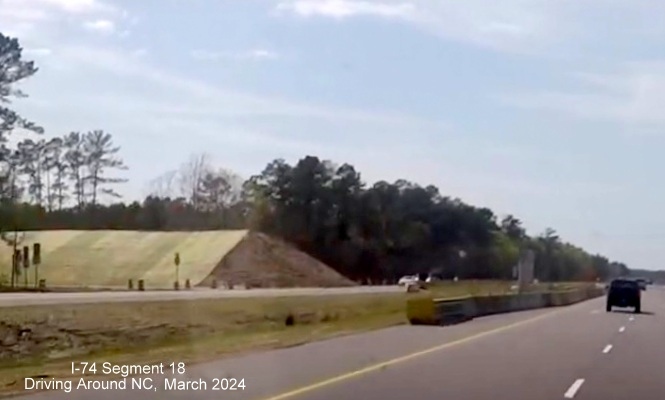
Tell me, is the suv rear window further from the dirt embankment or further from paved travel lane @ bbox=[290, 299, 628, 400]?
the dirt embankment

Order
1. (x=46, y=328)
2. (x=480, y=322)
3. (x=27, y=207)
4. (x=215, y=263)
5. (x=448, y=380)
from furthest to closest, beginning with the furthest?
(x=215, y=263)
(x=27, y=207)
(x=480, y=322)
(x=46, y=328)
(x=448, y=380)

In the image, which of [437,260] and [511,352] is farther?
[437,260]

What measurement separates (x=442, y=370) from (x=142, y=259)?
73.8 meters

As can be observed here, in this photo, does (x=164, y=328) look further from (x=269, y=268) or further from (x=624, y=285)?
(x=269, y=268)

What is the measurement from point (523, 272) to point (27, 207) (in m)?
36.0

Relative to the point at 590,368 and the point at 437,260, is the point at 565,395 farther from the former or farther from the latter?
the point at 437,260

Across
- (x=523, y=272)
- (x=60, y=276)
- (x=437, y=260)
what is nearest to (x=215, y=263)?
(x=60, y=276)

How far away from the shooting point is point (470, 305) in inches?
2019

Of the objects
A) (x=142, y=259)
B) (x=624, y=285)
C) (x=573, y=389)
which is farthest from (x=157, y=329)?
(x=142, y=259)

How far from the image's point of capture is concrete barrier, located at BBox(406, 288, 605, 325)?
4375cm

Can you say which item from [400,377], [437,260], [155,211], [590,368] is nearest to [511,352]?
[590,368]

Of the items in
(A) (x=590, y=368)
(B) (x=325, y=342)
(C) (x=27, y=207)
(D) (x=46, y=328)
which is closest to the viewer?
(A) (x=590, y=368)

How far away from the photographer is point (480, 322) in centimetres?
4625

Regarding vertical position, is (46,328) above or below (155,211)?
below
